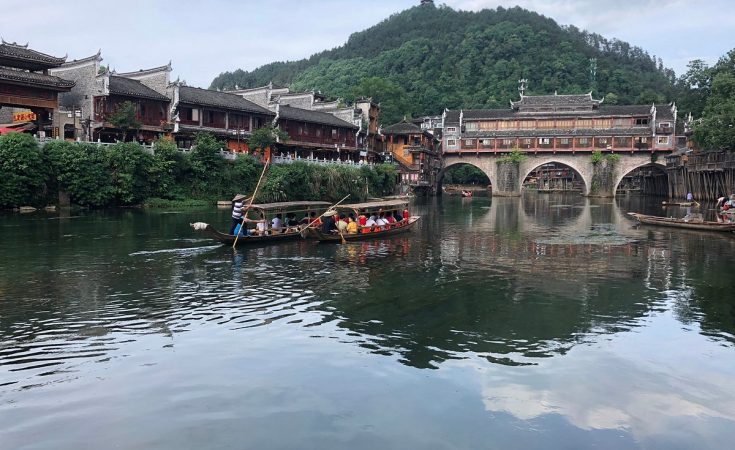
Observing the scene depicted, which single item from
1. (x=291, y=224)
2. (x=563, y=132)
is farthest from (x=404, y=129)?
(x=291, y=224)

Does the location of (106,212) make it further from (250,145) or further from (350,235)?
(350,235)

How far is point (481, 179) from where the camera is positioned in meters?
110

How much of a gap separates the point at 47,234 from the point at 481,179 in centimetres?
9089

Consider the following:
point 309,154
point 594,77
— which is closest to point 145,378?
point 309,154

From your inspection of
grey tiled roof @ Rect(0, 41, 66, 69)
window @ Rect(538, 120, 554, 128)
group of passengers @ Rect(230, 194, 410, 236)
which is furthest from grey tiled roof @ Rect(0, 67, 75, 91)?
window @ Rect(538, 120, 554, 128)

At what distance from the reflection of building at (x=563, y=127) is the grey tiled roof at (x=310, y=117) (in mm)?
17497

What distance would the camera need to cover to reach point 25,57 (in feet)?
130

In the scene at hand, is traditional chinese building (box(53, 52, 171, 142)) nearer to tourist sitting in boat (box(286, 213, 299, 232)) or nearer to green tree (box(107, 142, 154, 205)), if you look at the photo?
green tree (box(107, 142, 154, 205))

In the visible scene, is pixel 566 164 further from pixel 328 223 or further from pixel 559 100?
pixel 328 223

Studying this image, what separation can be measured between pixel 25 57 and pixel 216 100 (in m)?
16.5

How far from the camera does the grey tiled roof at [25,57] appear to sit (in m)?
39.1

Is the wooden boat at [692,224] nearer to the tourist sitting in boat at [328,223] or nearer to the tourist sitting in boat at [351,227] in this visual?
the tourist sitting in boat at [351,227]

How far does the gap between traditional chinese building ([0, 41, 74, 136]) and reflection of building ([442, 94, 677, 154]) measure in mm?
48898

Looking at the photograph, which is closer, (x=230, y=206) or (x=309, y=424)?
(x=309, y=424)
